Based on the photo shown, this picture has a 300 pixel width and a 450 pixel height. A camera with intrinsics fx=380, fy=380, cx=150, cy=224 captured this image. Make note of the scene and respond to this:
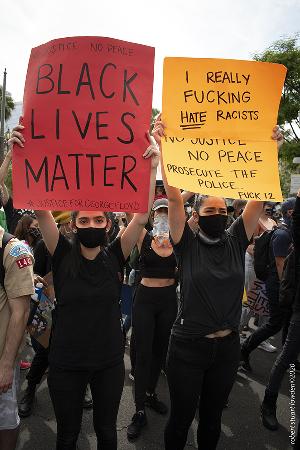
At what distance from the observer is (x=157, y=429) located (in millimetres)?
3148

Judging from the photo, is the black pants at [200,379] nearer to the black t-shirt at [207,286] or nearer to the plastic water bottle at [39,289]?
the black t-shirt at [207,286]

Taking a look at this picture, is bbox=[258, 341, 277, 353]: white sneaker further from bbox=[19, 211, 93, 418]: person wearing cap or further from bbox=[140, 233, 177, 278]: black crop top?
bbox=[19, 211, 93, 418]: person wearing cap

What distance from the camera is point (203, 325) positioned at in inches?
A: 88.6

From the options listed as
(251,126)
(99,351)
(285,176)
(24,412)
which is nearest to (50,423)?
(24,412)

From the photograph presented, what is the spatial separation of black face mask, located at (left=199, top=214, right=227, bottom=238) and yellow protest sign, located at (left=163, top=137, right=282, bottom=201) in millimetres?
254

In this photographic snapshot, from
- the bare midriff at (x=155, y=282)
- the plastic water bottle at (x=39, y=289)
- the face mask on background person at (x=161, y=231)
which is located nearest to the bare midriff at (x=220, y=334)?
the bare midriff at (x=155, y=282)

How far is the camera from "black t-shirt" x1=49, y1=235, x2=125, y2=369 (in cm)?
210

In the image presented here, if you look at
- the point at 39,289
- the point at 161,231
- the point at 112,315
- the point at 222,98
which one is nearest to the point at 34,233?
the point at 39,289

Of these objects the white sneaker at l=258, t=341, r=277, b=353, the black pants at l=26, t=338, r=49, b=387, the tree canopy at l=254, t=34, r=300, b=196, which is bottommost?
the white sneaker at l=258, t=341, r=277, b=353

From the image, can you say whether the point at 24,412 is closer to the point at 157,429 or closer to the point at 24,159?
the point at 157,429

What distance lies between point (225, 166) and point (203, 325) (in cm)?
97

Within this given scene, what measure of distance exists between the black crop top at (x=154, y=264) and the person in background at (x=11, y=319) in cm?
142

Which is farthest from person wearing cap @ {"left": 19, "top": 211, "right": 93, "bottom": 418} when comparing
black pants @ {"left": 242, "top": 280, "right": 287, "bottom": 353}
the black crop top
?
black pants @ {"left": 242, "top": 280, "right": 287, "bottom": 353}

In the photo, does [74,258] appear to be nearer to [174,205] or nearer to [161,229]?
[174,205]
